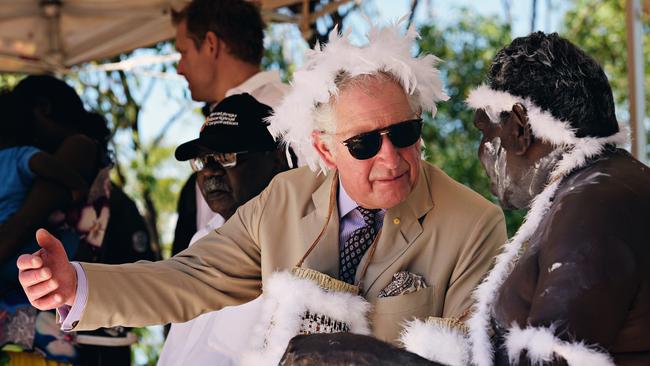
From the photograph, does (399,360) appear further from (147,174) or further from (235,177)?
(147,174)

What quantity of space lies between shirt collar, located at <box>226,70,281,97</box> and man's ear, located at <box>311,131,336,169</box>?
4.45ft

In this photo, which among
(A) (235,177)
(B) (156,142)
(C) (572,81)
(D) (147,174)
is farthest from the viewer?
(B) (156,142)

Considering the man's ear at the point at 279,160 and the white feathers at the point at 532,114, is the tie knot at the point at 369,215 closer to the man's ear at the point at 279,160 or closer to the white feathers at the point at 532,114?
the white feathers at the point at 532,114

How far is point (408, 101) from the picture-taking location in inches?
122

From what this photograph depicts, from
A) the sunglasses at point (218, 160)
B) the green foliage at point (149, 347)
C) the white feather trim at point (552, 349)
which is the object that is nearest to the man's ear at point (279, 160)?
the sunglasses at point (218, 160)

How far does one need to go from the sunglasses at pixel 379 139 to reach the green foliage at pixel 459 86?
6395 mm

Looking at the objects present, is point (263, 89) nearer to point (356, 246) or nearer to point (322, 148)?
point (322, 148)

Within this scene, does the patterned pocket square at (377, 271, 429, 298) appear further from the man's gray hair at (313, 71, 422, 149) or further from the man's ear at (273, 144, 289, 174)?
the man's ear at (273, 144, 289, 174)

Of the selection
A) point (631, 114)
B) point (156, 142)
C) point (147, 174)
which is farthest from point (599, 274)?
point (156, 142)

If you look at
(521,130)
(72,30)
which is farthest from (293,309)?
(72,30)

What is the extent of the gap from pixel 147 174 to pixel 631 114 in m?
5.38

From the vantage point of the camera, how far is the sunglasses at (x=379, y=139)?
9.90 ft

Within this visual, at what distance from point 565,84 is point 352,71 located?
77 centimetres

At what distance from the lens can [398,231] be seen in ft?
10.2
